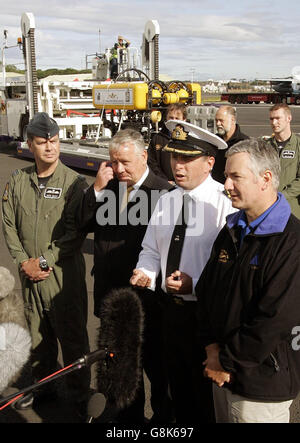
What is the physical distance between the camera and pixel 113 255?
118 inches

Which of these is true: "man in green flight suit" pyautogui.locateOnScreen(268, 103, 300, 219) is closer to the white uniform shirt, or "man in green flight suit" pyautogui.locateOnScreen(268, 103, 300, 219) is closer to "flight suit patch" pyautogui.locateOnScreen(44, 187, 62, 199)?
the white uniform shirt

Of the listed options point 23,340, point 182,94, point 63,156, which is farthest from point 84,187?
point 63,156

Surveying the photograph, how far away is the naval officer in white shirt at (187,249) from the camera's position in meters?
2.55

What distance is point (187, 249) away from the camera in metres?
2.56

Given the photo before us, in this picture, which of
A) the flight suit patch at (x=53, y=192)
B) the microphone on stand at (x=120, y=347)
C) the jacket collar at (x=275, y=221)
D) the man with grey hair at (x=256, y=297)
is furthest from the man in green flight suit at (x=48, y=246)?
the jacket collar at (x=275, y=221)

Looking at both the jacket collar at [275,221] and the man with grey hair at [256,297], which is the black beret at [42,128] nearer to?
the man with grey hair at [256,297]

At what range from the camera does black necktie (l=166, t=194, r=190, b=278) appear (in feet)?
8.45

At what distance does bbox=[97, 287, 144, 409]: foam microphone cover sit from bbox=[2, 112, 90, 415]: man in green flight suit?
107 centimetres

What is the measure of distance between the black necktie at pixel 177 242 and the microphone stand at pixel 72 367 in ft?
2.16

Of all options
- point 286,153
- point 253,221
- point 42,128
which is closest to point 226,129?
point 286,153

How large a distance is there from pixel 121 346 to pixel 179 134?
116 centimetres

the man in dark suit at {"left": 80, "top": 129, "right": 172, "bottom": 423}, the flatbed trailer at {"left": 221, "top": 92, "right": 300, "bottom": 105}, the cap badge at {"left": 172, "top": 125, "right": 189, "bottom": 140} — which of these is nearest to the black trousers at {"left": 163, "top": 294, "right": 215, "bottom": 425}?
the man in dark suit at {"left": 80, "top": 129, "right": 172, "bottom": 423}

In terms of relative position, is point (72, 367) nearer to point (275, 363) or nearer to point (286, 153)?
point (275, 363)

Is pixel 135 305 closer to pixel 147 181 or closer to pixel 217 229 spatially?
pixel 217 229
